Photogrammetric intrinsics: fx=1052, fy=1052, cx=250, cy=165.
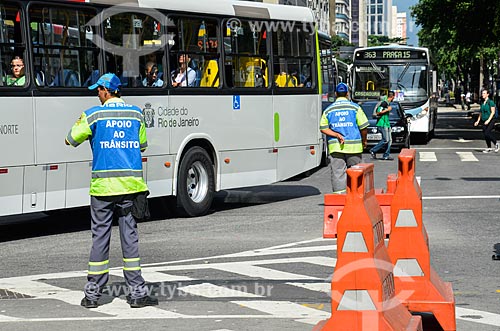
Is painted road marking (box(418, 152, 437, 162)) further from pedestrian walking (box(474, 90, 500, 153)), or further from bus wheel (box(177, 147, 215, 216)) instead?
bus wheel (box(177, 147, 215, 216))

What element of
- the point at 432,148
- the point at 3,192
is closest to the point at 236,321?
the point at 3,192

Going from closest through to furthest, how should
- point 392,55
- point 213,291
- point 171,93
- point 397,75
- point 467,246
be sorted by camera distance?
point 213,291 → point 467,246 → point 171,93 → point 397,75 → point 392,55

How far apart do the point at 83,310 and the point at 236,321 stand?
135 cm

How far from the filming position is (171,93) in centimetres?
1532

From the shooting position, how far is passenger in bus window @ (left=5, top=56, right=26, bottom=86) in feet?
42.0

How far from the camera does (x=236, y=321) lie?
7.92 meters

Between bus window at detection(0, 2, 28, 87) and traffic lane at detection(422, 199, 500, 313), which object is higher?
bus window at detection(0, 2, 28, 87)

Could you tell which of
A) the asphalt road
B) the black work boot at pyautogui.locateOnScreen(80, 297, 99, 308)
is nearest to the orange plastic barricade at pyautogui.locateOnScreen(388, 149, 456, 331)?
the asphalt road

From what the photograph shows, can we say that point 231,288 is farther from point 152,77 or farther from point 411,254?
point 152,77

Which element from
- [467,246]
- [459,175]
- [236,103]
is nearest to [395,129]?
[459,175]

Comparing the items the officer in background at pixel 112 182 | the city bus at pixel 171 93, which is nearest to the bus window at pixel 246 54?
the city bus at pixel 171 93

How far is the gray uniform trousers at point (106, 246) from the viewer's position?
337 inches

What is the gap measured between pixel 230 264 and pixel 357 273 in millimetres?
5307

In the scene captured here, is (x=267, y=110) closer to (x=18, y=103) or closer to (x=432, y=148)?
(x=18, y=103)
